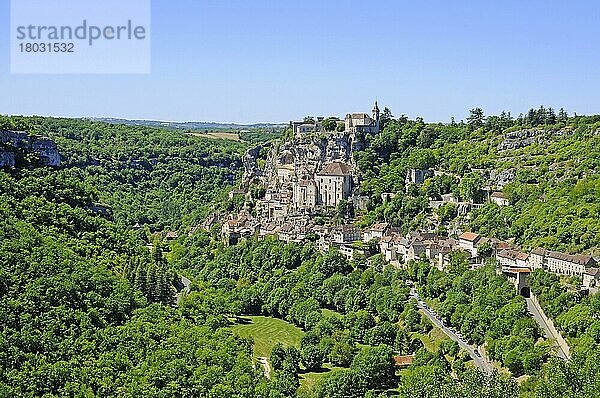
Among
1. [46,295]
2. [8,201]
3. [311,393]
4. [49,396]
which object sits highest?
[8,201]

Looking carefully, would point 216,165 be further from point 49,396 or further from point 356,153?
point 49,396

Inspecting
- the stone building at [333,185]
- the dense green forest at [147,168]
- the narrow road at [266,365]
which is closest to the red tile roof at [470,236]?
the stone building at [333,185]

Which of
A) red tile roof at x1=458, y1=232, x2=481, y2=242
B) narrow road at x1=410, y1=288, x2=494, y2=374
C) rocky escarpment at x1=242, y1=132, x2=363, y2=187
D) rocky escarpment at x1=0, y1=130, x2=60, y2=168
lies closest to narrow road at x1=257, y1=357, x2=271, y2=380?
narrow road at x1=410, y1=288, x2=494, y2=374

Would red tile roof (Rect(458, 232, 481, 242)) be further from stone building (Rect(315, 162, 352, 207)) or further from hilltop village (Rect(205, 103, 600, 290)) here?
stone building (Rect(315, 162, 352, 207))

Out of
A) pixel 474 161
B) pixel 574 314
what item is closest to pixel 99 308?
pixel 574 314

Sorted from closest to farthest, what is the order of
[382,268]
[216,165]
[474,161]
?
[382,268], [474,161], [216,165]

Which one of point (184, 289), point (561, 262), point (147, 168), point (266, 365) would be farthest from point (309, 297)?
point (147, 168)

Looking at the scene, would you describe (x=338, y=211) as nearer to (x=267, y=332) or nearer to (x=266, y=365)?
(x=267, y=332)
